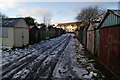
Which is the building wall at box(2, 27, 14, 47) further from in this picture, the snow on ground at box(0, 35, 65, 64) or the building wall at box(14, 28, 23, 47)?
the snow on ground at box(0, 35, 65, 64)

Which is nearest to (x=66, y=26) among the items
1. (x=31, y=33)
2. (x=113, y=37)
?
(x=31, y=33)

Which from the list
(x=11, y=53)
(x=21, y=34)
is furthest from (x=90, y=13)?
(x=11, y=53)

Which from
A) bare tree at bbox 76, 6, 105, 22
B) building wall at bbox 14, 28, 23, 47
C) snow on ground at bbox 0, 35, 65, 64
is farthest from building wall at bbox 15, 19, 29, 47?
bare tree at bbox 76, 6, 105, 22

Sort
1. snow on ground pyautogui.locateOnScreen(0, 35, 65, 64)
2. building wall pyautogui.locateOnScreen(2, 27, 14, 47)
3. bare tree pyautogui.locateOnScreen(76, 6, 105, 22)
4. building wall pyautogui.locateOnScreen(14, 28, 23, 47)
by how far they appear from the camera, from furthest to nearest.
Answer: bare tree pyautogui.locateOnScreen(76, 6, 105, 22)
building wall pyautogui.locateOnScreen(14, 28, 23, 47)
building wall pyautogui.locateOnScreen(2, 27, 14, 47)
snow on ground pyautogui.locateOnScreen(0, 35, 65, 64)

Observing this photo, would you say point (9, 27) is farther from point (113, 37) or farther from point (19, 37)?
point (113, 37)

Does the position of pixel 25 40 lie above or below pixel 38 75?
above

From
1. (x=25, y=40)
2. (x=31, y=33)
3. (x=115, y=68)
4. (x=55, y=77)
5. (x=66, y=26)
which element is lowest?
(x=55, y=77)

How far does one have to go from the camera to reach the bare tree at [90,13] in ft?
107

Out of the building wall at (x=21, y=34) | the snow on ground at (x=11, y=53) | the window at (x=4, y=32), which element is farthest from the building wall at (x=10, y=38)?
the snow on ground at (x=11, y=53)

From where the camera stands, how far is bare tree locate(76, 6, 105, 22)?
107 feet

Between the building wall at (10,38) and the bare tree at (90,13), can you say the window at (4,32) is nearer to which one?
the building wall at (10,38)

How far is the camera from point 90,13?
109 ft

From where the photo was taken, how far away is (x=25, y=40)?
12.7 meters

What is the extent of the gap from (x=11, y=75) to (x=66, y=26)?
297ft
